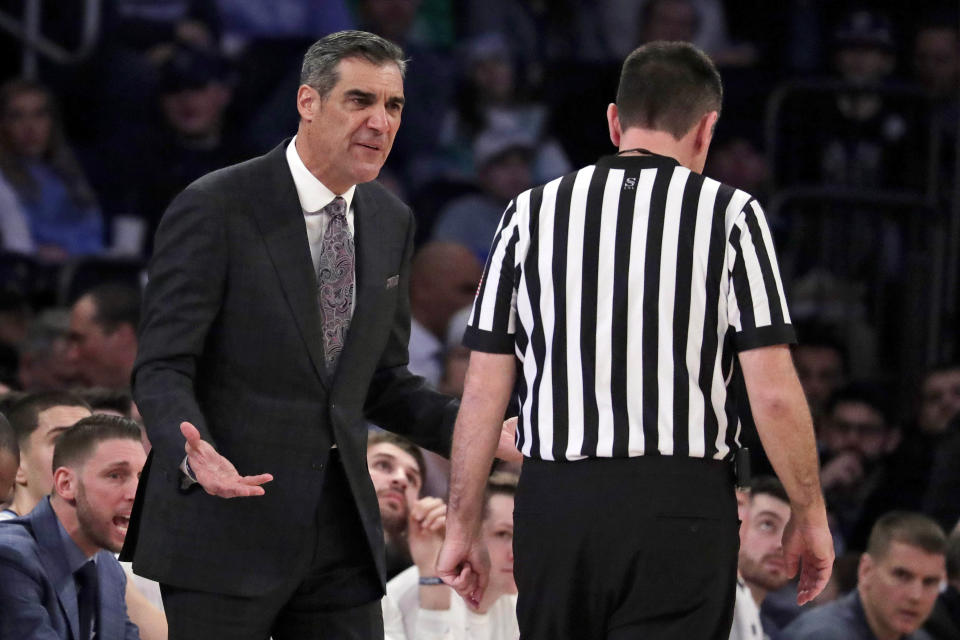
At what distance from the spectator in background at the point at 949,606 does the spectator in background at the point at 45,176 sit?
4.12 meters

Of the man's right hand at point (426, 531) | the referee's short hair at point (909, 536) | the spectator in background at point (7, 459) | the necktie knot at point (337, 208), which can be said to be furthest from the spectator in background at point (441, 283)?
the necktie knot at point (337, 208)

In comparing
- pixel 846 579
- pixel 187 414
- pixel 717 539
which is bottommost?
pixel 846 579

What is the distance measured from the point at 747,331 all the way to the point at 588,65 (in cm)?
640

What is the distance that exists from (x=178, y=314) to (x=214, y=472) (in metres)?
0.34

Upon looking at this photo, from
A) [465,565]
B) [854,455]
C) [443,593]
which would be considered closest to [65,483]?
[443,593]

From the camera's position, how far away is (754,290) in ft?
10.1

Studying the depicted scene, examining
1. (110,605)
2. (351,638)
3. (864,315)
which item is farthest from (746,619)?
(864,315)

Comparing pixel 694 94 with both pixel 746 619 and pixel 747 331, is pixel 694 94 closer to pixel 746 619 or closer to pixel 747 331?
pixel 747 331

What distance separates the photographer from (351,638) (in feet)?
10.5

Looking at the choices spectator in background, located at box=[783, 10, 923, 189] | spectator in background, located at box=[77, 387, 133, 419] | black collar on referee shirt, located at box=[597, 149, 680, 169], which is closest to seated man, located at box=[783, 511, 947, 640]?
spectator in background, located at box=[77, 387, 133, 419]

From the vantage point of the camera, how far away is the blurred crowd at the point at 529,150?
7598 mm

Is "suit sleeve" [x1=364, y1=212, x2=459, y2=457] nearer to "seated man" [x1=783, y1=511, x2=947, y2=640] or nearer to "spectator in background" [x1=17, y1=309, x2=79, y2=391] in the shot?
"seated man" [x1=783, y1=511, x2=947, y2=640]

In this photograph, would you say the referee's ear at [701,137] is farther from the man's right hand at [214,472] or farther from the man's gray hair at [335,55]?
the man's right hand at [214,472]

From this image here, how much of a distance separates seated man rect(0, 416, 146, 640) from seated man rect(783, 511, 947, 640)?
2443 millimetres
